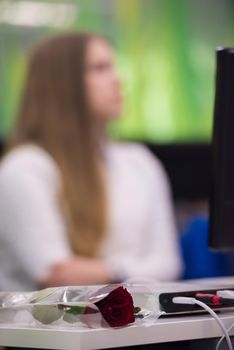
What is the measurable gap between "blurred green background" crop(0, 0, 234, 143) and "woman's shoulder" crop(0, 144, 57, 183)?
91cm

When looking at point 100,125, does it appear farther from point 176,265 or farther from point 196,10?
point 196,10

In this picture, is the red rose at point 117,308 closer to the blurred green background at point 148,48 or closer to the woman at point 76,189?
the woman at point 76,189

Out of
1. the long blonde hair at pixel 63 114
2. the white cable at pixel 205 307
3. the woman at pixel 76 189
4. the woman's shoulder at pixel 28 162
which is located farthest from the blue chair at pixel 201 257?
the white cable at pixel 205 307

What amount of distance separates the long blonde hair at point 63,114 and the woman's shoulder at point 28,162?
0.08ft

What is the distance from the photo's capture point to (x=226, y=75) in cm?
112

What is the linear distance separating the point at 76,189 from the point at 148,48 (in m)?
1.33

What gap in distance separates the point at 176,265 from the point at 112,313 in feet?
4.10

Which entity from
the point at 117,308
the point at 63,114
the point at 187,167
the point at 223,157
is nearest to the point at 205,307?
the point at 117,308

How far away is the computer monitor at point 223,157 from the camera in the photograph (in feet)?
3.69

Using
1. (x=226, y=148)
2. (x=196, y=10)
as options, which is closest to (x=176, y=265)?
(x=226, y=148)

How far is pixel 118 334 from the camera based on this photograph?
926 millimetres

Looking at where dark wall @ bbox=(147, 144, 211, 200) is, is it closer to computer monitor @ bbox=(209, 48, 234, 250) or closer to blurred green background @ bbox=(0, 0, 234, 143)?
blurred green background @ bbox=(0, 0, 234, 143)

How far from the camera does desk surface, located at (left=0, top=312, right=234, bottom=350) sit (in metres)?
0.90

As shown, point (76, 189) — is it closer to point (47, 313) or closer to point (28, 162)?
point (28, 162)
